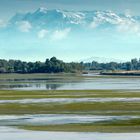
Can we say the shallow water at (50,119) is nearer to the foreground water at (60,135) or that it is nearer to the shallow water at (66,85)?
the foreground water at (60,135)

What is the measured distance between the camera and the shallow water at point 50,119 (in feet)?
134

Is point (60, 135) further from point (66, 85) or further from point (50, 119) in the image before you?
point (66, 85)

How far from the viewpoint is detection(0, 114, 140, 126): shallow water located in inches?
1603

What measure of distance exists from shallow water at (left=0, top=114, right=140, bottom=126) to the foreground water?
5.01m

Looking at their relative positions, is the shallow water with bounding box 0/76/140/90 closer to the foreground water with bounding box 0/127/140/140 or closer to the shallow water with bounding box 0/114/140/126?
the shallow water with bounding box 0/114/140/126

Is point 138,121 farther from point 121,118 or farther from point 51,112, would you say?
point 51,112

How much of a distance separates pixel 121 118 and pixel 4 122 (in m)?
9.14

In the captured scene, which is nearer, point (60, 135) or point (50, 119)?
point (60, 135)

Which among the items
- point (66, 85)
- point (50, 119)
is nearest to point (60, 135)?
point (50, 119)

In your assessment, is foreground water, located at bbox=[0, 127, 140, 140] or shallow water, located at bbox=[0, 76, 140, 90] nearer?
foreground water, located at bbox=[0, 127, 140, 140]

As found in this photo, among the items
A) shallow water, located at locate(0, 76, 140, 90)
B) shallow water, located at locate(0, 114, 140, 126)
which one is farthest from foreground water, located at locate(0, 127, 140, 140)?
shallow water, located at locate(0, 76, 140, 90)

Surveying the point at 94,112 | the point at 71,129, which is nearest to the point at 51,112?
the point at 94,112

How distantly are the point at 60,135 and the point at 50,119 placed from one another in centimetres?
933

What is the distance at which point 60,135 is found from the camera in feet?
111
